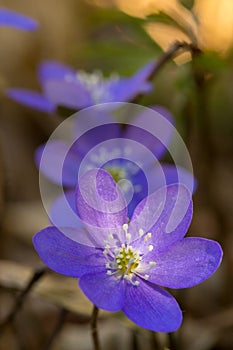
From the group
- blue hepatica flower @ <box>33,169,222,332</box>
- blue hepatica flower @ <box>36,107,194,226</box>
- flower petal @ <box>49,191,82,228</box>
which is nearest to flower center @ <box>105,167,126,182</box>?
blue hepatica flower @ <box>36,107,194,226</box>

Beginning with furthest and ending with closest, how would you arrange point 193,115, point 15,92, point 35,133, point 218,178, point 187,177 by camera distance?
point 35,133 < point 218,178 < point 193,115 < point 15,92 < point 187,177

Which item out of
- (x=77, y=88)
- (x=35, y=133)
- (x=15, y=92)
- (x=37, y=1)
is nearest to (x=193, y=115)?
(x=77, y=88)

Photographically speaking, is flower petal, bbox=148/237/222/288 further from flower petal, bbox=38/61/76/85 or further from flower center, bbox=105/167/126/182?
flower petal, bbox=38/61/76/85

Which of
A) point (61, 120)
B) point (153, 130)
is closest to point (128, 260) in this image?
point (153, 130)

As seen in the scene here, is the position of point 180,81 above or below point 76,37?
above

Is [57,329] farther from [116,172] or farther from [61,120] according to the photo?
[61,120]

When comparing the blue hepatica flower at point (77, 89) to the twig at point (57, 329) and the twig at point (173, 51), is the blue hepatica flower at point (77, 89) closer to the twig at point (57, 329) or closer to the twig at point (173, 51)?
the twig at point (173, 51)

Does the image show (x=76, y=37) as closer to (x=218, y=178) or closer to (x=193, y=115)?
(x=218, y=178)
